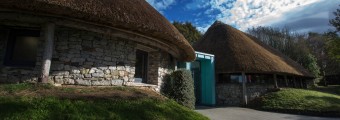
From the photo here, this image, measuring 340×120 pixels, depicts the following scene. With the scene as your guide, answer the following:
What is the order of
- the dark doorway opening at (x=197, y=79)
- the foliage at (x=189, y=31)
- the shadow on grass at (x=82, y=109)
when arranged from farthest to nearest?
the foliage at (x=189, y=31)
the dark doorway opening at (x=197, y=79)
the shadow on grass at (x=82, y=109)

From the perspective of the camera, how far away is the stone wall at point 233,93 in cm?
1688

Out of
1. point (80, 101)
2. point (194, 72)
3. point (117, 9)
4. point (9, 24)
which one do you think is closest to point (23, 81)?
point (9, 24)

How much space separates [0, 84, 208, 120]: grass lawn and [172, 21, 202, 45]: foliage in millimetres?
24148

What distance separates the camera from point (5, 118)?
4.90 m

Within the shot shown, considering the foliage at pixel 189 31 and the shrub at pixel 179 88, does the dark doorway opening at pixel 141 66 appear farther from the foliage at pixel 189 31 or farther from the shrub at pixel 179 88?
the foliage at pixel 189 31

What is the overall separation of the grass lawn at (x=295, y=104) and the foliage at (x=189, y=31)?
1649cm

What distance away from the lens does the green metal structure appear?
53.0ft

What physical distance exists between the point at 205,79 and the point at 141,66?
6.84 metres

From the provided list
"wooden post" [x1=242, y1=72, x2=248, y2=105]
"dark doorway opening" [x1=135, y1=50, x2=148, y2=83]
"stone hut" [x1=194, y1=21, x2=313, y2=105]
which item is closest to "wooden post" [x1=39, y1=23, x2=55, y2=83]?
"dark doorway opening" [x1=135, y1=50, x2=148, y2=83]

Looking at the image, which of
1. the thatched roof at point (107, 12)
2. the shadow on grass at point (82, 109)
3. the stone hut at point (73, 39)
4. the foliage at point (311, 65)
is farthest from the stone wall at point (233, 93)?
the foliage at point (311, 65)

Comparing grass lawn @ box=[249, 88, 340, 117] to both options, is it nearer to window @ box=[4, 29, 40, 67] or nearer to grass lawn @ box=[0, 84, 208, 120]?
grass lawn @ box=[0, 84, 208, 120]

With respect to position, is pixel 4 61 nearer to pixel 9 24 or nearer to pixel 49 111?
pixel 9 24

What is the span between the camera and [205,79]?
54.2ft

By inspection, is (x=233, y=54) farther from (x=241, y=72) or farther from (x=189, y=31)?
(x=189, y=31)
